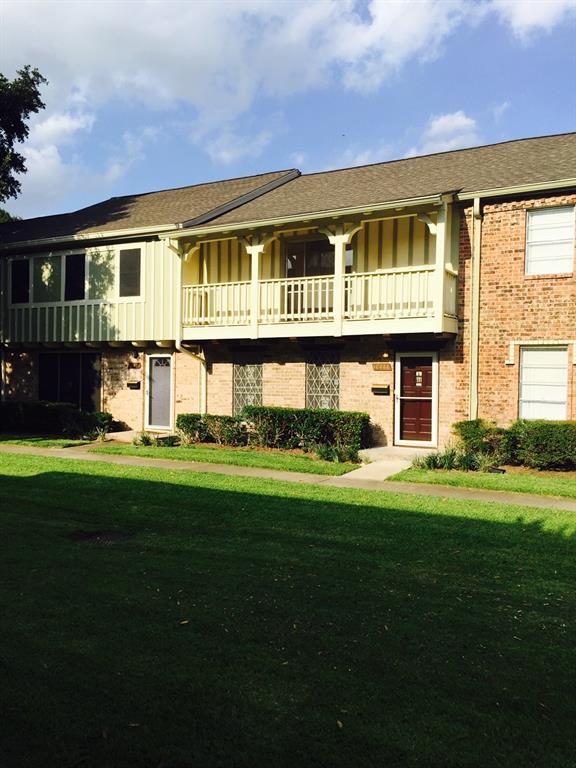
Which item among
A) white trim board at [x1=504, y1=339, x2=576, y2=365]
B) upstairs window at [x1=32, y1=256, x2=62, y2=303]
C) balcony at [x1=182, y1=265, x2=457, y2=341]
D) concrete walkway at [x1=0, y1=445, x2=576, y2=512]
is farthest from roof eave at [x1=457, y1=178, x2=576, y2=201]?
upstairs window at [x1=32, y1=256, x2=62, y2=303]

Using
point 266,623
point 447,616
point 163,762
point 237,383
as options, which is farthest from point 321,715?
point 237,383

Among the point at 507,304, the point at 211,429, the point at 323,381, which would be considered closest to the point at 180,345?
the point at 211,429

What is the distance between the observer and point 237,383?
1702cm

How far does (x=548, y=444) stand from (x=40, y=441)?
476 inches

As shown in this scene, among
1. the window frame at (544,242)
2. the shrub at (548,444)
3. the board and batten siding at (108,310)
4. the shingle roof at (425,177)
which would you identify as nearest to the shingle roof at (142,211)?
the board and batten siding at (108,310)

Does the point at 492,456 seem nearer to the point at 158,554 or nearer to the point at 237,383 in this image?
the point at 237,383

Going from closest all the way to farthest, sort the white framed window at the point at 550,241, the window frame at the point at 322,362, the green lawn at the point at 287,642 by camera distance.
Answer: the green lawn at the point at 287,642 → the white framed window at the point at 550,241 → the window frame at the point at 322,362

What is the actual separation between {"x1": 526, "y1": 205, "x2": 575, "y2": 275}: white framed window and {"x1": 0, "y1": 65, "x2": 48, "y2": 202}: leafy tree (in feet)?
52.9

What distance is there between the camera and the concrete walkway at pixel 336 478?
9.35 meters

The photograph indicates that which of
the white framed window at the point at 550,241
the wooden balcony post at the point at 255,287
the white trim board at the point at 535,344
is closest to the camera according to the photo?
the white trim board at the point at 535,344

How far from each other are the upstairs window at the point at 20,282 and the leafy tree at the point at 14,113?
2.51m

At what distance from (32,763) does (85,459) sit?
34.6ft

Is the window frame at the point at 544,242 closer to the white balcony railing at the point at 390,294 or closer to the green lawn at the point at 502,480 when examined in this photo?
the white balcony railing at the point at 390,294

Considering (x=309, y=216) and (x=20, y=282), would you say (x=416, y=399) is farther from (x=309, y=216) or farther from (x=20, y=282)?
(x=20, y=282)
